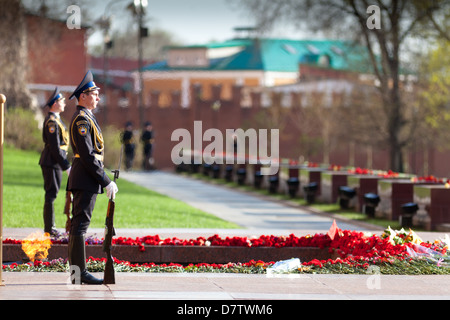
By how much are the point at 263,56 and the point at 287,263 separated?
261 feet

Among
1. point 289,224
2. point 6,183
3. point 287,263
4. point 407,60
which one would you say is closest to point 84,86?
point 287,263

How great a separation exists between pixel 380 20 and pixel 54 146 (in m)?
27.6

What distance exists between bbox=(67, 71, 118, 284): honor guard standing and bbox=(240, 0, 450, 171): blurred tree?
29.5 metres

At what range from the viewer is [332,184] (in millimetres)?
27734

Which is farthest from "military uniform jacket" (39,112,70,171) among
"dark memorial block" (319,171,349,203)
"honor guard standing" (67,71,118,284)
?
"dark memorial block" (319,171,349,203)

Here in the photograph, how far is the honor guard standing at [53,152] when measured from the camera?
14336 millimetres

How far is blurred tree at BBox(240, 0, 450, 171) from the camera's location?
40.1 metres

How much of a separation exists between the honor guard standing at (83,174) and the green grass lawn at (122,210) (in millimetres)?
6406

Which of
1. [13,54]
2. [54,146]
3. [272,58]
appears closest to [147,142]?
[13,54]

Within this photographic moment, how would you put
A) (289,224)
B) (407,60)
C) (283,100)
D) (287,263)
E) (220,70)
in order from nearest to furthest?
(287,263)
(289,224)
(407,60)
(283,100)
(220,70)

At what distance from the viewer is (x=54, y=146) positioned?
14.4 meters

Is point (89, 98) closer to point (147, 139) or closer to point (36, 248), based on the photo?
point (36, 248)

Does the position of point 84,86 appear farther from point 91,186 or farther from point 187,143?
point 187,143

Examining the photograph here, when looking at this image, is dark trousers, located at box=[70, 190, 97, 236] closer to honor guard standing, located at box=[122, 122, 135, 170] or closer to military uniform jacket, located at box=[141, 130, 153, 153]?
honor guard standing, located at box=[122, 122, 135, 170]
